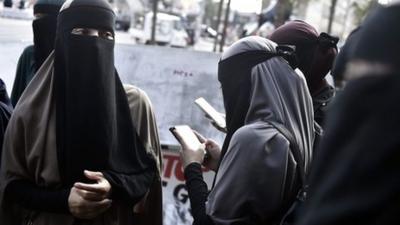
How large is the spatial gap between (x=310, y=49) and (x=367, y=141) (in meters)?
2.01

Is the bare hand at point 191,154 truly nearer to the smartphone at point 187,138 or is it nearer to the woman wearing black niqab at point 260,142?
the smartphone at point 187,138

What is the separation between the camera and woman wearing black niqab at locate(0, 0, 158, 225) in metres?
2.02

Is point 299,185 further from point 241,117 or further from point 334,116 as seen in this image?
point 334,116

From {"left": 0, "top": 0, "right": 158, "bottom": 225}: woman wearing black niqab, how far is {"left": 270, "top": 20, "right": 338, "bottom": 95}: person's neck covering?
94cm

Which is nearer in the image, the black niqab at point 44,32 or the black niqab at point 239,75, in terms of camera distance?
the black niqab at point 239,75

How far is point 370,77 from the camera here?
0.72m

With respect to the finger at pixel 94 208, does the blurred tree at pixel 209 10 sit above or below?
below

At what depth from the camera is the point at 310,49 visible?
2676 mm

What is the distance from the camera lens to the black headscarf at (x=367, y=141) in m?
0.70

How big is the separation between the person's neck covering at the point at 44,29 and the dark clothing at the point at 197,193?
45.9 inches

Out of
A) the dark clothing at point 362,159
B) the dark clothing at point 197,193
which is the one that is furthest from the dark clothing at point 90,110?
the dark clothing at point 362,159

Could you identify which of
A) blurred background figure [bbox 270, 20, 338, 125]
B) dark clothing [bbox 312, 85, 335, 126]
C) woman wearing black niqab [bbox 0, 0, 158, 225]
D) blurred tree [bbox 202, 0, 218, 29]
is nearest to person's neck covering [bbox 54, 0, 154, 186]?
woman wearing black niqab [bbox 0, 0, 158, 225]

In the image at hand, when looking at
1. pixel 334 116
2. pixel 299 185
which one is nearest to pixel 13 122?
pixel 299 185

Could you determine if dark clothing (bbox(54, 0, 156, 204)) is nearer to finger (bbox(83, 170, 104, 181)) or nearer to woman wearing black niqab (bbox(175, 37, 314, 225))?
finger (bbox(83, 170, 104, 181))
